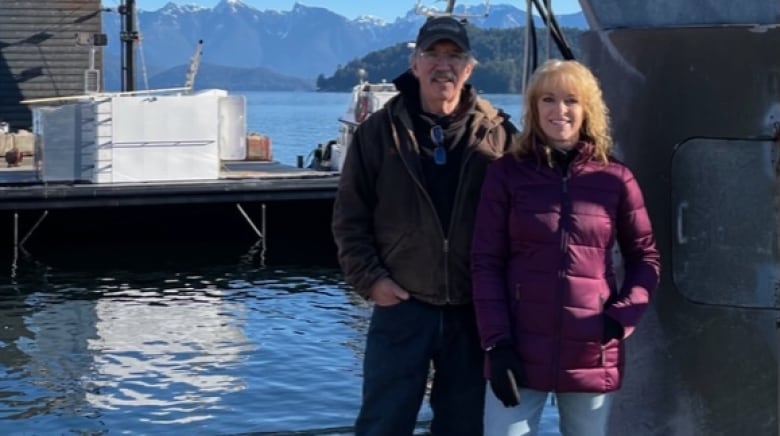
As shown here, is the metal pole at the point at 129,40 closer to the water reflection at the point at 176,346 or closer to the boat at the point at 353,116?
the boat at the point at 353,116

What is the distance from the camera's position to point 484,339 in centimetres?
371

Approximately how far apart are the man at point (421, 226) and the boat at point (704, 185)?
467 mm

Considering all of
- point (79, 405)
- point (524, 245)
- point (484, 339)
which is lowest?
point (79, 405)

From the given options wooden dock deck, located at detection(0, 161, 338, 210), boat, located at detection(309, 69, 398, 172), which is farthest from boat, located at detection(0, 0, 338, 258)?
boat, located at detection(309, 69, 398, 172)

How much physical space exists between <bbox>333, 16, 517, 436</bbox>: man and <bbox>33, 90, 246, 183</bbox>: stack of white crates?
629 inches

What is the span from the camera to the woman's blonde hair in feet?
12.2

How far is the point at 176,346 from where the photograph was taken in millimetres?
12820

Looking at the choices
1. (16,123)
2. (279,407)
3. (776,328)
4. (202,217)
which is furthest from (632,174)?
(16,123)

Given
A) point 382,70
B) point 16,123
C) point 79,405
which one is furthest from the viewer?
point 382,70

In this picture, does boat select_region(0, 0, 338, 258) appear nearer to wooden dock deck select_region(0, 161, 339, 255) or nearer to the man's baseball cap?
wooden dock deck select_region(0, 161, 339, 255)

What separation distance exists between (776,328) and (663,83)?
2.64 feet

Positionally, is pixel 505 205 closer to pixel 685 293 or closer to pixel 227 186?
pixel 685 293

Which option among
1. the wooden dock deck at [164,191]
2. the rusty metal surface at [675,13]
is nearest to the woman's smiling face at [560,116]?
the rusty metal surface at [675,13]

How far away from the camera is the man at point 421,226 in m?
4.12
